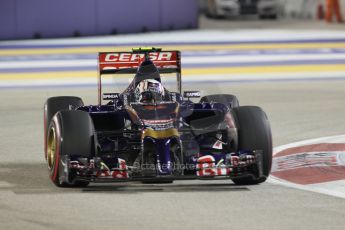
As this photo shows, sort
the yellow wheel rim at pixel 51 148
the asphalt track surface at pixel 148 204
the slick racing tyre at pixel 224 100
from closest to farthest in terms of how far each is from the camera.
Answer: the asphalt track surface at pixel 148 204, the yellow wheel rim at pixel 51 148, the slick racing tyre at pixel 224 100

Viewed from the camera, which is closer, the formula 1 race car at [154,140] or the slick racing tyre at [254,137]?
the formula 1 race car at [154,140]

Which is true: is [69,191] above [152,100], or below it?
below

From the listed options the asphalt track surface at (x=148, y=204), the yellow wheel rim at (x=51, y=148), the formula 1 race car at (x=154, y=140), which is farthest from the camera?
the yellow wheel rim at (x=51, y=148)

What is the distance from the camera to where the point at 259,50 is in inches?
1189

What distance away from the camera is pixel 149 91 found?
1166cm

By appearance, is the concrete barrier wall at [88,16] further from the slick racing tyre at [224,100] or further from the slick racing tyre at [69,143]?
the slick racing tyre at [69,143]

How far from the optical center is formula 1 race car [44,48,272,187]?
10.7 m

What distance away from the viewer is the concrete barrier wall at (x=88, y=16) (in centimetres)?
3338

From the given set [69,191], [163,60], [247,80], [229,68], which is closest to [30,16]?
[229,68]

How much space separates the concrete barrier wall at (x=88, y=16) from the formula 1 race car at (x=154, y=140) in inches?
849

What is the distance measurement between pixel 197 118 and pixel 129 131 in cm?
81

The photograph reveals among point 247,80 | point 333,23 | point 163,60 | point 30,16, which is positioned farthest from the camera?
point 333,23

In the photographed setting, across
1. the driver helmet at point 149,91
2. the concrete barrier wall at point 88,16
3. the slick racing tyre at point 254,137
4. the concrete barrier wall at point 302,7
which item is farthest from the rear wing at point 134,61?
the concrete barrier wall at point 302,7

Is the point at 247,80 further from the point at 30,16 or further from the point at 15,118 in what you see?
the point at 30,16
